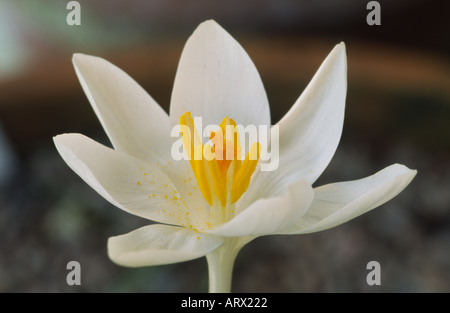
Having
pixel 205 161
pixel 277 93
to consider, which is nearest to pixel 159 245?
pixel 205 161

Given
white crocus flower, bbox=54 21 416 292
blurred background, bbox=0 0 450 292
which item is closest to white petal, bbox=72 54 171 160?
white crocus flower, bbox=54 21 416 292

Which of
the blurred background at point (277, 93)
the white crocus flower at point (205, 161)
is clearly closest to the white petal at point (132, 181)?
the white crocus flower at point (205, 161)

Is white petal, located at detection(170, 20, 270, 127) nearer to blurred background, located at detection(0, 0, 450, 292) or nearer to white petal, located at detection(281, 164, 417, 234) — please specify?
white petal, located at detection(281, 164, 417, 234)

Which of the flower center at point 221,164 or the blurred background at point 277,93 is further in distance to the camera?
the blurred background at point 277,93

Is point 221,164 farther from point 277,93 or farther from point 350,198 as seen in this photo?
point 277,93

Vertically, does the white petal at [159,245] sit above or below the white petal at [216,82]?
below

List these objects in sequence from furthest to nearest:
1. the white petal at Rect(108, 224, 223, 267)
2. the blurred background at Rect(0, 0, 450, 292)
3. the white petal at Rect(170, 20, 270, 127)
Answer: the blurred background at Rect(0, 0, 450, 292), the white petal at Rect(170, 20, 270, 127), the white petal at Rect(108, 224, 223, 267)

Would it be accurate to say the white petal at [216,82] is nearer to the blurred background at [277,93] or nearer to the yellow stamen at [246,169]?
the yellow stamen at [246,169]
